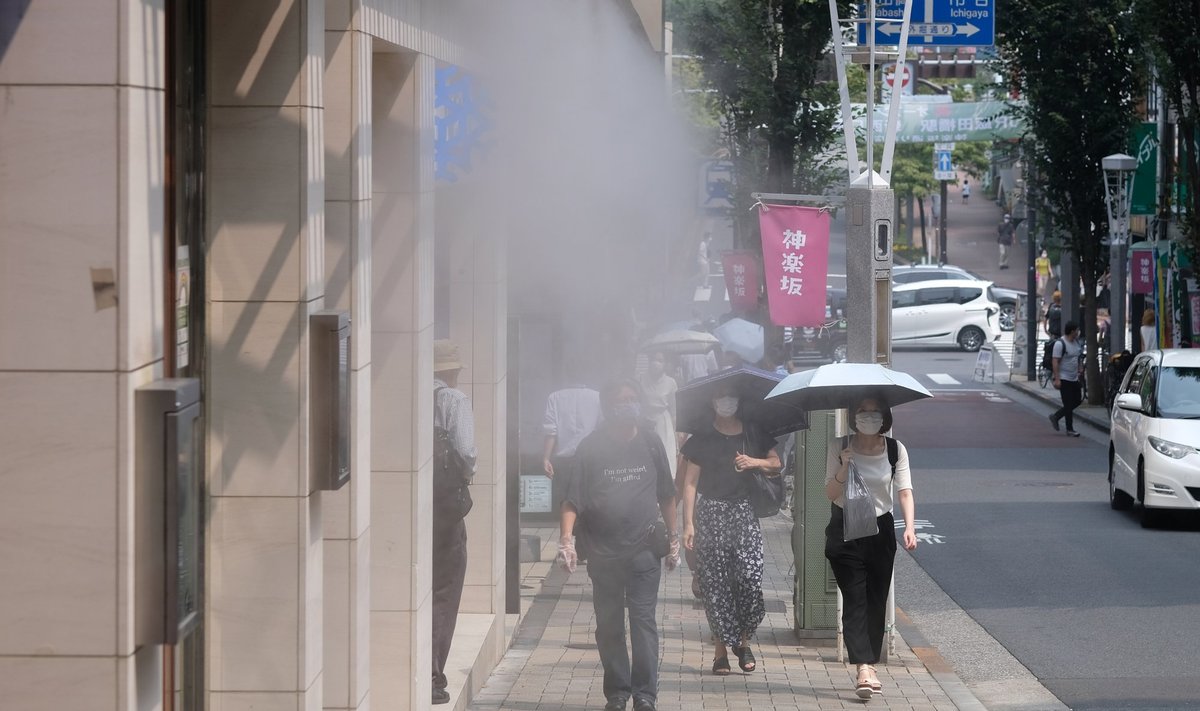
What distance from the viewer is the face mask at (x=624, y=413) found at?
28.7 ft

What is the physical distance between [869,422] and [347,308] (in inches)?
146

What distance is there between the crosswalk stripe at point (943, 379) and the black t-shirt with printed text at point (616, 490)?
91.2 ft

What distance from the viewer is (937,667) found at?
33.5 ft

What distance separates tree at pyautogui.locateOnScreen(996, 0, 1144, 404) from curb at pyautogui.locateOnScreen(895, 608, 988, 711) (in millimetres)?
18805

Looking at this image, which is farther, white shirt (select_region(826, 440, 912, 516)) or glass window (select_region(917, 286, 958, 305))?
glass window (select_region(917, 286, 958, 305))

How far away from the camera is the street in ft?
33.0

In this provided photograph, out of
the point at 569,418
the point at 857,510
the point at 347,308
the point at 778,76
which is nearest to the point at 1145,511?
the point at 569,418

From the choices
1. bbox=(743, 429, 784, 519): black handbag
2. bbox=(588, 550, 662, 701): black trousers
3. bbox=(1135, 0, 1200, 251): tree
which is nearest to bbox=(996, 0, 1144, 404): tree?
bbox=(1135, 0, 1200, 251): tree

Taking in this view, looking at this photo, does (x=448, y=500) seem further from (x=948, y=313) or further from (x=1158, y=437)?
(x=948, y=313)

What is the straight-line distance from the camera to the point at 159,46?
435cm

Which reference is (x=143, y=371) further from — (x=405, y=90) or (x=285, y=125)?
(x=405, y=90)

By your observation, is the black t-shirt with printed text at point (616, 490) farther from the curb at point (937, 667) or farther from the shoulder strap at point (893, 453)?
the curb at point (937, 667)

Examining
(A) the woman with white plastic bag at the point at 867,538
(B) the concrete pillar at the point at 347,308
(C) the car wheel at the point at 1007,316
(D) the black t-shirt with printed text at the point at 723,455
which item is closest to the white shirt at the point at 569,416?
(D) the black t-shirt with printed text at the point at 723,455

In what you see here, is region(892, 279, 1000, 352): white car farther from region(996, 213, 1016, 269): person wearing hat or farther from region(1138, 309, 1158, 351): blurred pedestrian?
region(996, 213, 1016, 269): person wearing hat
